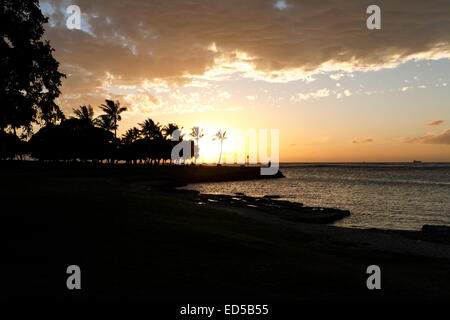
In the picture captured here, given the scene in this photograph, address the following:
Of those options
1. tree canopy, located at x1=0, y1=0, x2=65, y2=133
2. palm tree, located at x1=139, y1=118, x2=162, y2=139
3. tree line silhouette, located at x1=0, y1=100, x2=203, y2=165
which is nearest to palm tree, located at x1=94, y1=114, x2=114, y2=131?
tree line silhouette, located at x1=0, y1=100, x2=203, y2=165

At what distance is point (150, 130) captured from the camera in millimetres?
107562

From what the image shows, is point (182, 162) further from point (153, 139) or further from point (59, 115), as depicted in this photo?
point (59, 115)

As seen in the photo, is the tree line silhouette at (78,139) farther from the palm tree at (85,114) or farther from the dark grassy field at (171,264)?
the dark grassy field at (171,264)

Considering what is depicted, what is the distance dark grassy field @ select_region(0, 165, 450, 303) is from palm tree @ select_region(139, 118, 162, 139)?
312 ft

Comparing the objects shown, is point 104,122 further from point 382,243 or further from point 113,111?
point 382,243

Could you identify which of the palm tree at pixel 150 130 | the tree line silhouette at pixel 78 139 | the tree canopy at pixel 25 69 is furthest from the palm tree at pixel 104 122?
the tree canopy at pixel 25 69

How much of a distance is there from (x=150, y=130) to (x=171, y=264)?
338 feet

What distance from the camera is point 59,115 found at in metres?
18.4

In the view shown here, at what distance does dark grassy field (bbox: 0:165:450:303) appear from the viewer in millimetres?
7062

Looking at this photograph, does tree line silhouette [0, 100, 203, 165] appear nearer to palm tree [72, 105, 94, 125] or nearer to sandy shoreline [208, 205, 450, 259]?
palm tree [72, 105, 94, 125]

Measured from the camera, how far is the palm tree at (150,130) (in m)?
108

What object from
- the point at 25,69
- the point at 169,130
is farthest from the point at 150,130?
the point at 25,69

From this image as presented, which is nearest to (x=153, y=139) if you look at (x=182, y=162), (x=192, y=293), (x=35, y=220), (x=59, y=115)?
(x=182, y=162)

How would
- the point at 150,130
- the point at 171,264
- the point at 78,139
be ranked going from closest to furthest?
the point at 171,264 → the point at 78,139 → the point at 150,130
